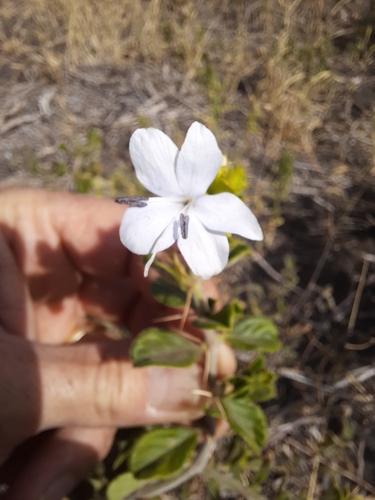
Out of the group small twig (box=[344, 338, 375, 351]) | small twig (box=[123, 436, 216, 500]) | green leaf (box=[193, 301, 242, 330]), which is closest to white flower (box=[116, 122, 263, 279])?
green leaf (box=[193, 301, 242, 330])

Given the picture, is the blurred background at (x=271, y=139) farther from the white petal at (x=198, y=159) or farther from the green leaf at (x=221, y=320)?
the white petal at (x=198, y=159)

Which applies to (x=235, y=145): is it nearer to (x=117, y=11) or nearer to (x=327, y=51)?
(x=327, y=51)

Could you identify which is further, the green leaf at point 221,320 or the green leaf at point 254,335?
the green leaf at point 254,335

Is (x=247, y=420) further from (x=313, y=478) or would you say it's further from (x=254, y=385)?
(x=313, y=478)

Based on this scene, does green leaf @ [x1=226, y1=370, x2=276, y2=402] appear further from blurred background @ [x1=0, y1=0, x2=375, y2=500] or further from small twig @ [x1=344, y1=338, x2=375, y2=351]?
small twig @ [x1=344, y1=338, x2=375, y2=351]

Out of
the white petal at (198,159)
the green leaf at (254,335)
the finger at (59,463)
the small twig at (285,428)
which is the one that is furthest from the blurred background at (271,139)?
the white petal at (198,159)

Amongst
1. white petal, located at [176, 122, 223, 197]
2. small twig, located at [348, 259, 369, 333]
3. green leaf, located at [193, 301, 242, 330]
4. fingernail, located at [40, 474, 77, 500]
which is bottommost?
fingernail, located at [40, 474, 77, 500]

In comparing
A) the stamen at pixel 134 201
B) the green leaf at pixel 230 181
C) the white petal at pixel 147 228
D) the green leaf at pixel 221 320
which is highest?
the green leaf at pixel 230 181

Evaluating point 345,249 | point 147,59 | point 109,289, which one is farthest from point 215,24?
point 109,289
